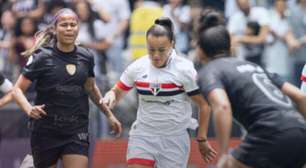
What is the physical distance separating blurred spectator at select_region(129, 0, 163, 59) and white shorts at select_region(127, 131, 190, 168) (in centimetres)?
622

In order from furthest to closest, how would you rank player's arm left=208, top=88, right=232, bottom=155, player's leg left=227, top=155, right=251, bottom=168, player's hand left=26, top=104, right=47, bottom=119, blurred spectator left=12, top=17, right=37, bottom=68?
blurred spectator left=12, top=17, right=37, bottom=68 → player's hand left=26, top=104, right=47, bottom=119 → player's leg left=227, top=155, right=251, bottom=168 → player's arm left=208, top=88, right=232, bottom=155

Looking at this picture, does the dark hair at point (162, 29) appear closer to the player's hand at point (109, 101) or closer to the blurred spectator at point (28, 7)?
the player's hand at point (109, 101)

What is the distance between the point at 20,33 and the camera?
17562mm

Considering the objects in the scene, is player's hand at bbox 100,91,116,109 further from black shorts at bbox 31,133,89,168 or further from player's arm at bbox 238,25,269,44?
player's arm at bbox 238,25,269,44

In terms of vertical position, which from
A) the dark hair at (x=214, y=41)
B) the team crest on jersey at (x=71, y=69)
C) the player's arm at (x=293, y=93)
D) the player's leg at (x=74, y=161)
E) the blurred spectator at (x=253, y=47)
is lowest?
the blurred spectator at (x=253, y=47)

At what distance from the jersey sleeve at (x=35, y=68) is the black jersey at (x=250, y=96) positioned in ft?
8.64

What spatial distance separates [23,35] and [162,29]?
22.5 feet

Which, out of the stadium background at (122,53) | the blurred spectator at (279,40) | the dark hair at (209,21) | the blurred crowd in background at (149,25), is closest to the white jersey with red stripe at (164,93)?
the dark hair at (209,21)

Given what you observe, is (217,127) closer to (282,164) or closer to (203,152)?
(282,164)

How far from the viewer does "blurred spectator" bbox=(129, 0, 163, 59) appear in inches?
690

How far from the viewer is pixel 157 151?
37.0 ft

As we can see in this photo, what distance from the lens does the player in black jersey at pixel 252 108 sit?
354 inches

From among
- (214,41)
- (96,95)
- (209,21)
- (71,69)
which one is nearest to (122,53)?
(96,95)

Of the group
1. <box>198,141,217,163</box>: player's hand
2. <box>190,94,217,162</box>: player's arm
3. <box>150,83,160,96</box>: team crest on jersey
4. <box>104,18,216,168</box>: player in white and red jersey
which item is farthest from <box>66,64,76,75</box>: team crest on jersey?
<box>198,141,217,163</box>: player's hand
